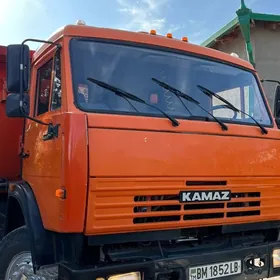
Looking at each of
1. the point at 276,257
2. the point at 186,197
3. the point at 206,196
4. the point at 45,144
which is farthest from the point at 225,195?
the point at 45,144

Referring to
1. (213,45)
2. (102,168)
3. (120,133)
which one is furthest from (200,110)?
(213,45)

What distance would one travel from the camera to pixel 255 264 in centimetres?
332

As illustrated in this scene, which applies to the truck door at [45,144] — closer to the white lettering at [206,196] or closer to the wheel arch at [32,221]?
the wheel arch at [32,221]

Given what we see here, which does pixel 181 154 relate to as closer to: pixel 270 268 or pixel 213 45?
pixel 270 268

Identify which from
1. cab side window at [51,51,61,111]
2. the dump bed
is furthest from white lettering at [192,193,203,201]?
the dump bed

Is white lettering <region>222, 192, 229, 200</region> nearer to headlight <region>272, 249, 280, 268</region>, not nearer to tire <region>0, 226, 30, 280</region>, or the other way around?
headlight <region>272, 249, 280, 268</region>

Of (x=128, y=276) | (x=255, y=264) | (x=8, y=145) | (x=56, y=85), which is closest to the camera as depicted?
(x=128, y=276)

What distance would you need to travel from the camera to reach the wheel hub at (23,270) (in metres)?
2.92

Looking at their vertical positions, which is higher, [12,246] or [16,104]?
[16,104]

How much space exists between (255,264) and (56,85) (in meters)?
2.20

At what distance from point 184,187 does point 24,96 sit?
1384 millimetres

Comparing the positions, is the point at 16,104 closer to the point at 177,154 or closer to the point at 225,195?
the point at 177,154

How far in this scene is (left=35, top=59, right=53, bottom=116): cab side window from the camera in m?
3.36

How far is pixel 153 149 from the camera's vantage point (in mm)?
2881
